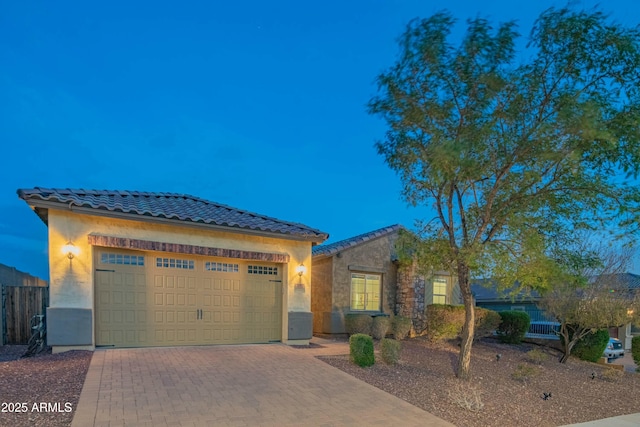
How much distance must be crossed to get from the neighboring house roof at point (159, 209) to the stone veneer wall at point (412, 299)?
5.36 m

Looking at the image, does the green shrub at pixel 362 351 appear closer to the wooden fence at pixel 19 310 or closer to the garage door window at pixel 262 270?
the garage door window at pixel 262 270

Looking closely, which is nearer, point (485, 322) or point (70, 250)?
point (70, 250)

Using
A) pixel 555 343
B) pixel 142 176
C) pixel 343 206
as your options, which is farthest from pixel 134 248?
pixel 343 206

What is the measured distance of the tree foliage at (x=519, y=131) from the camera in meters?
6.36

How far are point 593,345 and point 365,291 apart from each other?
803 centimetres

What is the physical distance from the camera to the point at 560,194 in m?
7.35

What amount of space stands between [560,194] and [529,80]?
7.61 feet

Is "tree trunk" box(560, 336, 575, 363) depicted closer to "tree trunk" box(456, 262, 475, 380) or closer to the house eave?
"tree trunk" box(456, 262, 475, 380)

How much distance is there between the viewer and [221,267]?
1045 centimetres

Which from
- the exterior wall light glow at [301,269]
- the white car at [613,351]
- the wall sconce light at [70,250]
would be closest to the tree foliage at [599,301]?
the white car at [613,351]

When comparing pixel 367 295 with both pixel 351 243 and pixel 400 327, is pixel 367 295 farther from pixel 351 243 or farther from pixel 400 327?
pixel 351 243

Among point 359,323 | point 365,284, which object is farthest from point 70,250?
point 365,284

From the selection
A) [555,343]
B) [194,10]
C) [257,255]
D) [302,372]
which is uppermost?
[194,10]

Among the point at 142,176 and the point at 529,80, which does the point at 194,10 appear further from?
the point at 142,176
